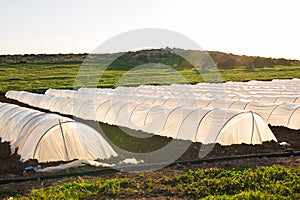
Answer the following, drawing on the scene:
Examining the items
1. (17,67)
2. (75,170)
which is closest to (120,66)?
(17,67)

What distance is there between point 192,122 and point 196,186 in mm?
6698

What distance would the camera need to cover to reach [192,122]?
48.4ft

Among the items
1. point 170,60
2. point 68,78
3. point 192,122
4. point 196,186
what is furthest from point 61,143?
point 170,60

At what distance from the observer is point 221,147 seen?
13180 mm

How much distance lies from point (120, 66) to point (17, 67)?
1679 cm

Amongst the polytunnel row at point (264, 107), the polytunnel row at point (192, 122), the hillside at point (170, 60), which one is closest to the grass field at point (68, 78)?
the hillside at point (170, 60)

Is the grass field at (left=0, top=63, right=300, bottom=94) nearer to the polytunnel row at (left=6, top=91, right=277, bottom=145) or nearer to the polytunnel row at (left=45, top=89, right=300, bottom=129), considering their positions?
the polytunnel row at (left=45, top=89, right=300, bottom=129)

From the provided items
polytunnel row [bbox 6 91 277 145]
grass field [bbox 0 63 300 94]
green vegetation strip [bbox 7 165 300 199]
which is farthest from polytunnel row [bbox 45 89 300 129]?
grass field [bbox 0 63 300 94]

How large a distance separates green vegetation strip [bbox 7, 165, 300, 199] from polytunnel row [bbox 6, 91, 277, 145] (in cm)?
472

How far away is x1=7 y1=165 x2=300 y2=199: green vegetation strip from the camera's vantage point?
25.0ft

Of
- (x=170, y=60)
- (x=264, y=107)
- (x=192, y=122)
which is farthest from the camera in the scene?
(x=170, y=60)

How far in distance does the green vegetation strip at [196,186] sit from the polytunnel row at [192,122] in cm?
472

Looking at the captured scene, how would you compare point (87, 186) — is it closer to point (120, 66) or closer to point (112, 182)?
point (112, 182)

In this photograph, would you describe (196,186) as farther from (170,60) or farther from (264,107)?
(170,60)
